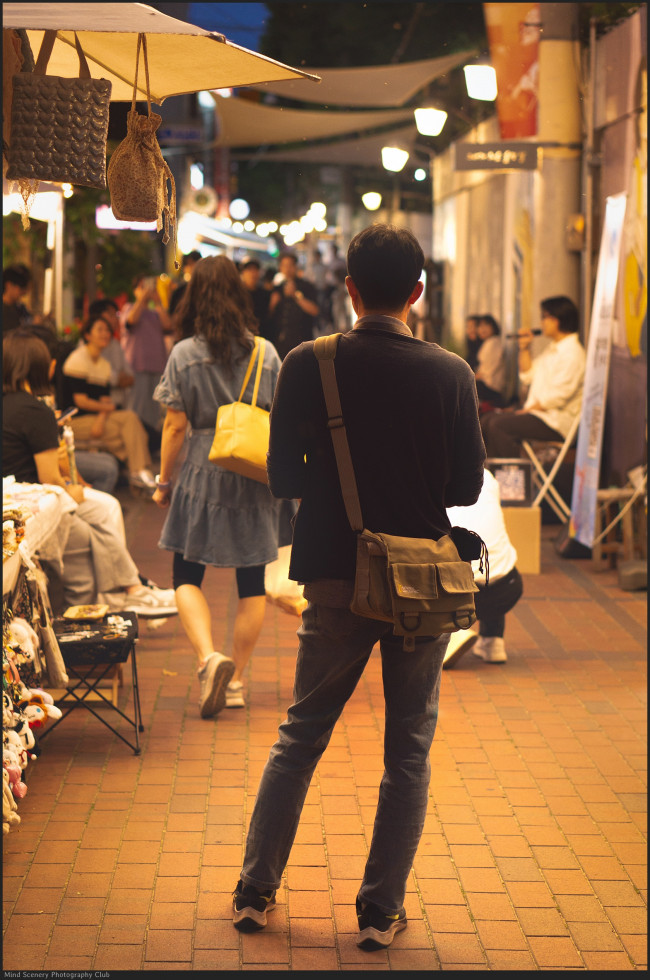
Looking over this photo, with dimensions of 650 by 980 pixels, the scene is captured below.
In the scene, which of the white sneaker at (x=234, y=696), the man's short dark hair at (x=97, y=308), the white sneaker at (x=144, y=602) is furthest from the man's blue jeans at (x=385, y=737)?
the man's short dark hair at (x=97, y=308)

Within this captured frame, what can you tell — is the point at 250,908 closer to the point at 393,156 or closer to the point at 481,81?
the point at 481,81

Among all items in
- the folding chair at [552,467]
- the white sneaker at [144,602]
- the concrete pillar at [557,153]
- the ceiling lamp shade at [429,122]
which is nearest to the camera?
the white sneaker at [144,602]

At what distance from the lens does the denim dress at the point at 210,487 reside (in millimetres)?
5094

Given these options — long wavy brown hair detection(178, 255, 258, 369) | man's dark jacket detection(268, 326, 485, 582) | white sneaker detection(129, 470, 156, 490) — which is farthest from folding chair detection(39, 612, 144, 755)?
white sneaker detection(129, 470, 156, 490)

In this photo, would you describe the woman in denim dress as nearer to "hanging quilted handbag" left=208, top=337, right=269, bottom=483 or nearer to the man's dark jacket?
"hanging quilted handbag" left=208, top=337, right=269, bottom=483

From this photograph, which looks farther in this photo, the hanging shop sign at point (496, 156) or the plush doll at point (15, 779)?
the hanging shop sign at point (496, 156)

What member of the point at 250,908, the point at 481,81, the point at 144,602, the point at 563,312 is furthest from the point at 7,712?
the point at 481,81

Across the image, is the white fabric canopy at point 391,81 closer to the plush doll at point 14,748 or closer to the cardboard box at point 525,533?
the cardboard box at point 525,533

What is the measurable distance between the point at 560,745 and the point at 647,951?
5.66 ft

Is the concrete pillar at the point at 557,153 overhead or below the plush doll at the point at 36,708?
overhead

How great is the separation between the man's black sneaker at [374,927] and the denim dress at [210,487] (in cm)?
205

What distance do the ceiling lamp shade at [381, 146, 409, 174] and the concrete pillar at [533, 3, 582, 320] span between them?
144 centimetres

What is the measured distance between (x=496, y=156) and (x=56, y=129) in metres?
6.82

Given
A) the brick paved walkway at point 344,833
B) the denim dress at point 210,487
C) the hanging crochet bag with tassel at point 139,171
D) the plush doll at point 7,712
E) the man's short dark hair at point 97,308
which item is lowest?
the brick paved walkway at point 344,833
